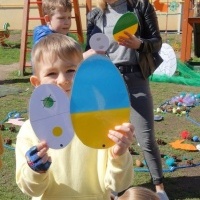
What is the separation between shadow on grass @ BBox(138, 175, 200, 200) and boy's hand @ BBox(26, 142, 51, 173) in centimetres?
230

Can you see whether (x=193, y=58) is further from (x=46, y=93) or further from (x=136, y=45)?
(x=46, y=93)

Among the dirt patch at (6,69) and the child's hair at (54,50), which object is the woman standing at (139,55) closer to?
the child's hair at (54,50)

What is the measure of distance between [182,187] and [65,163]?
7.28 ft

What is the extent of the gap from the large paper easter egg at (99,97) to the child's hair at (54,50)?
279 millimetres

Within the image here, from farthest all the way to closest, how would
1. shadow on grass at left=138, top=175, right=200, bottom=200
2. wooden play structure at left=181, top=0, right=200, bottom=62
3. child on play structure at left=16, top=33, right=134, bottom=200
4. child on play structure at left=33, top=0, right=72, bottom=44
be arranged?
wooden play structure at left=181, top=0, right=200, bottom=62
child on play structure at left=33, top=0, right=72, bottom=44
shadow on grass at left=138, top=175, right=200, bottom=200
child on play structure at left=16, top=33, right=134, bottom=200

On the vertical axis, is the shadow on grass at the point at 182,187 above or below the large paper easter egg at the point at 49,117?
below

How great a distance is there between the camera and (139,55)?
126 inches

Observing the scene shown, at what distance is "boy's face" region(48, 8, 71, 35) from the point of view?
3809 millimetres

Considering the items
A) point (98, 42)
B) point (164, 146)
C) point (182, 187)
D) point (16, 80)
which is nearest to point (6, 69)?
point (16, 80)

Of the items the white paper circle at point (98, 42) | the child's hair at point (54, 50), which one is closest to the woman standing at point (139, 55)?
the white paper circle at point (98, 42)

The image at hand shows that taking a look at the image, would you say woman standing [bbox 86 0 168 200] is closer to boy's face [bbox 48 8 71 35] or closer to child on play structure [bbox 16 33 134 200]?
boy's face [bbox 48 8 71 35]

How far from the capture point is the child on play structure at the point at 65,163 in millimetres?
1638

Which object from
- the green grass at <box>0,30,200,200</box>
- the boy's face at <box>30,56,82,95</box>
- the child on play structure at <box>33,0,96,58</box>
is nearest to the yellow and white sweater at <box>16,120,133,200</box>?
the boy's face at <box>30,56,82,95</box>

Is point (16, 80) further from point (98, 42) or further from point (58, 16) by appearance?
point (98, 42)
